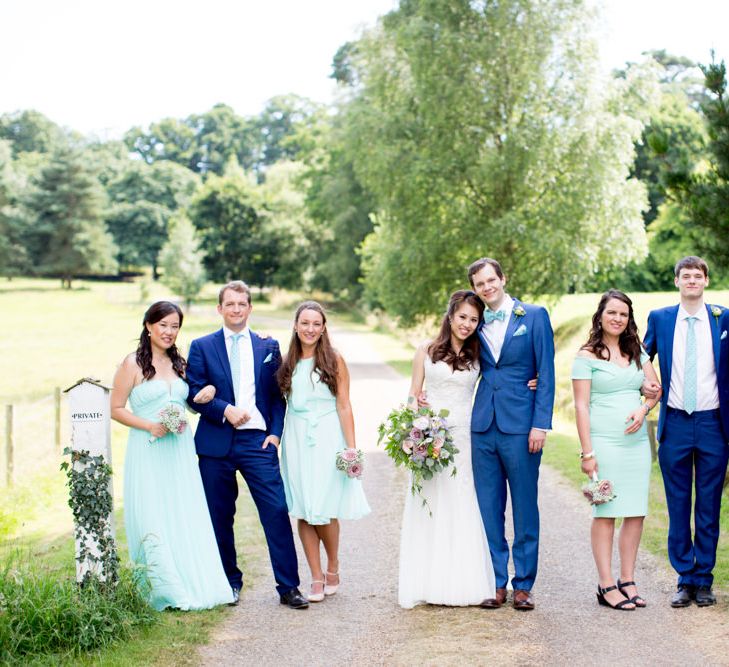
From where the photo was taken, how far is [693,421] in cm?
630

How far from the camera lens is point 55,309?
5831 cm

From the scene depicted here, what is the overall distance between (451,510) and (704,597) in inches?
71.2

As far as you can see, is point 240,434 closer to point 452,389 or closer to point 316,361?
point 316,361

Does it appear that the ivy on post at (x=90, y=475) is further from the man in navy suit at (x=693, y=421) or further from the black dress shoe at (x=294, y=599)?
the man in navy suit at (x=693, y=421)

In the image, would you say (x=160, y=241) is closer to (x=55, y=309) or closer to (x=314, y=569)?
(x=55, y=309)

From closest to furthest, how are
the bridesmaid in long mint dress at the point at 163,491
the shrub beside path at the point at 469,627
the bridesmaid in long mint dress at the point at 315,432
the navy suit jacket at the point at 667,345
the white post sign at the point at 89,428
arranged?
the shrub beside path at the point at 469,627 < the white post sign at the point at 89,428 < the bridesmaid in long mint dress at the point at 163,491 < the navy suit jacket at the point at 667,345 < the bridesmaid in long mint dress at the point at 315,432

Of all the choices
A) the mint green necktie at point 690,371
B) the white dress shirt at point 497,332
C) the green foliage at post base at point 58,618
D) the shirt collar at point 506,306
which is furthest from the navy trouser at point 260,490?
the mint green necktie at point 690,371

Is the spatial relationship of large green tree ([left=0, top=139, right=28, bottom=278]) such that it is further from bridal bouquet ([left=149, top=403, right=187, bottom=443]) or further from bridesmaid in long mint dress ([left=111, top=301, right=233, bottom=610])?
bridal bouquet ([left=149, top=403, right=187, bottom=443])

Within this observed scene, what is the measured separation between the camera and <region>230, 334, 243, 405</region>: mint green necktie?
6406 mm

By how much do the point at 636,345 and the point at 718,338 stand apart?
1.91ft

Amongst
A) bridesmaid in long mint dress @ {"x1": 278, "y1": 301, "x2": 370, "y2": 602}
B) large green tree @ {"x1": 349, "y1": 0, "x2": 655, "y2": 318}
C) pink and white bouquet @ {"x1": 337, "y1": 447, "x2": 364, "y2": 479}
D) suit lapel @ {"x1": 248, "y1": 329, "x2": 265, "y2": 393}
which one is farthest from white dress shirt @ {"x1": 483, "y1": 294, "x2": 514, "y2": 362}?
large green tree @ {"x1": 349, "y1": 0, "x2": 655, "y2": 318}

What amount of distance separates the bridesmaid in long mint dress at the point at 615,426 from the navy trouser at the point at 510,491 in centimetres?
41

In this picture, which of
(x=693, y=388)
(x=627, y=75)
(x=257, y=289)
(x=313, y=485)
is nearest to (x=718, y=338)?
(x=693, y=388)

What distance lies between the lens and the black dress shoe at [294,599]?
6262mm
